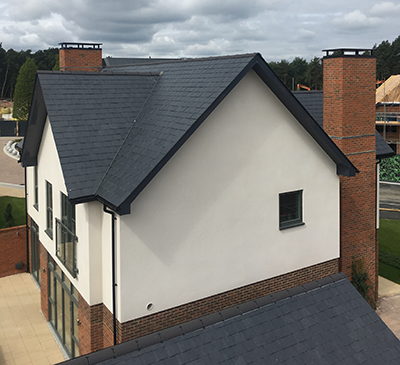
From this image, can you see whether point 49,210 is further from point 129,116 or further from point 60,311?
point 129,116

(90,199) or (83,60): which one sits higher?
(83,60)

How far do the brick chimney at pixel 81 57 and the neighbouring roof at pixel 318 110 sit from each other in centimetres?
1119

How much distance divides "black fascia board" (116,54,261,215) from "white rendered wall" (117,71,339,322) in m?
0.39

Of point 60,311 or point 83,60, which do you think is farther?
point 83,60

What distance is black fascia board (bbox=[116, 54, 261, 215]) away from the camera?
813 centimetres

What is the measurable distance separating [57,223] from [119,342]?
12.7ft

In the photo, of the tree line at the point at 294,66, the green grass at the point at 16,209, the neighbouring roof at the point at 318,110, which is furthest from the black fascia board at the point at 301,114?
the tree line at the point at 294,66

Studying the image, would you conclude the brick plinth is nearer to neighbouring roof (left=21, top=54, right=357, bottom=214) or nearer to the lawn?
neighbouring roof (left=21, top=54, right=357, bottom=214)

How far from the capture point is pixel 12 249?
60.6 ft

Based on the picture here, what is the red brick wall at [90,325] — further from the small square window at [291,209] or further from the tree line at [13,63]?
the tree line at [13,63]

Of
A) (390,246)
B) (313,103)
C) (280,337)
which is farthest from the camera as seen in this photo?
(390,246)

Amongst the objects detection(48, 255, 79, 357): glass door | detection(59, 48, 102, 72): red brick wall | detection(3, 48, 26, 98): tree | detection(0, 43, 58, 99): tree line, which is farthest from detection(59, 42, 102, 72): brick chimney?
detection(3, 48, 26, 98): tree

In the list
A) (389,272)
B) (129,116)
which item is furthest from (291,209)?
(389,272)

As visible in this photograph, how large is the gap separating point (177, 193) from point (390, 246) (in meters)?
16.8
